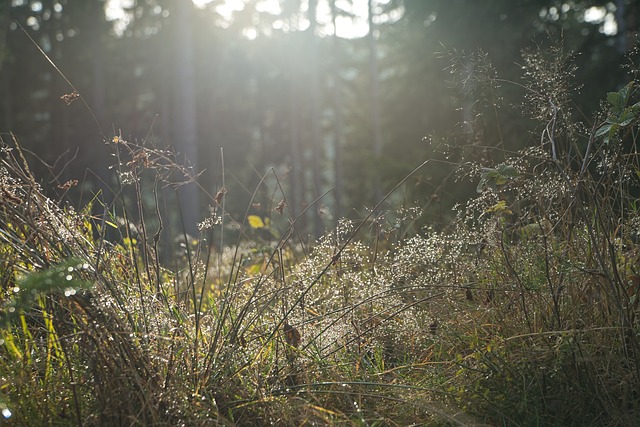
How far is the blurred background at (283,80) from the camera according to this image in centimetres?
792

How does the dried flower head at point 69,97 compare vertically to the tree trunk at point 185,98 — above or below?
below

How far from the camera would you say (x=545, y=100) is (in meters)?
2.55

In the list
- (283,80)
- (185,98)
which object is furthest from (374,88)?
(185,98)

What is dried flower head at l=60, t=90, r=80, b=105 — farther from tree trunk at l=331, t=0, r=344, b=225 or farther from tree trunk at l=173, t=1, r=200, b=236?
tree trunk at l=331, t=0, r=344, b=225

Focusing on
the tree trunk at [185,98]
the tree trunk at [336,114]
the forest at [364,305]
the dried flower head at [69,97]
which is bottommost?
the forest at [364,305]

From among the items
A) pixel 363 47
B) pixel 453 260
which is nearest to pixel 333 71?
pixel 363 47

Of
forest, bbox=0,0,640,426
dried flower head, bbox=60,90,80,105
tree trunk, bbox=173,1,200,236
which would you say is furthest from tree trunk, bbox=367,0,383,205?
dried flower head, bbox=60,90,80,105

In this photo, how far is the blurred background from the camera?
7.92 metres

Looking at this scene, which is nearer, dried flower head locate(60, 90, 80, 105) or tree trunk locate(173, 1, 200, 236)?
dried flower head locate(60, 90, 80, 105)

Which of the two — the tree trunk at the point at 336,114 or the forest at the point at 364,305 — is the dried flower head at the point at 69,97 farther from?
the tree trunk at the point at 336,114

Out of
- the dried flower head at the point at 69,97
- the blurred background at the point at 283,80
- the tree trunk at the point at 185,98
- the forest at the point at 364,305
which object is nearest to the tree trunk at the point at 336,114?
the blurred background at the point at 283,80

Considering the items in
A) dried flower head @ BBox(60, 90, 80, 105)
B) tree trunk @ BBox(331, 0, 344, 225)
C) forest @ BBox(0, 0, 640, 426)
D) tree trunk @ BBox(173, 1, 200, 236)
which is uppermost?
tree trunk @ BBox(331, 0, 344, 225)

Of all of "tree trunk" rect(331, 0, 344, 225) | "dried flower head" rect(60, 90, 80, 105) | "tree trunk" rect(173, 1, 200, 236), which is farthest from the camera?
"tree trunk" rect(331, 0, 344, 225)

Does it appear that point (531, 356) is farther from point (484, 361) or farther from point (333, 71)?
point (333, 71)
